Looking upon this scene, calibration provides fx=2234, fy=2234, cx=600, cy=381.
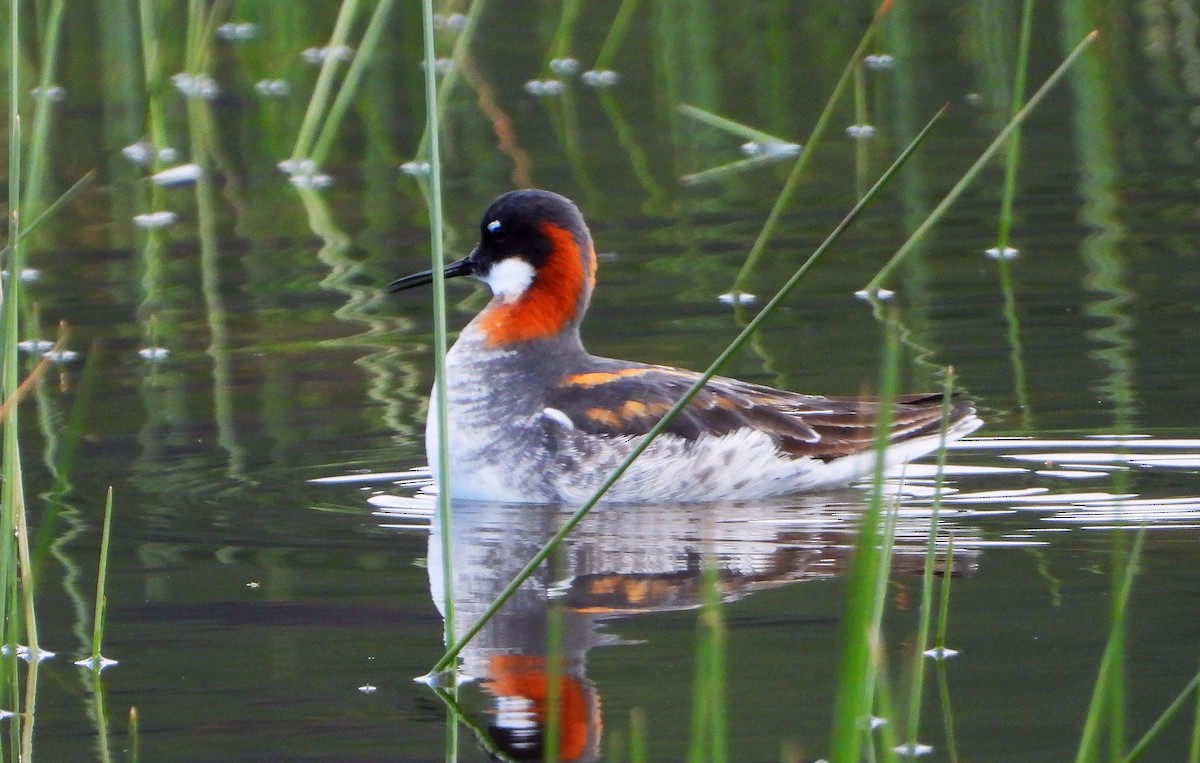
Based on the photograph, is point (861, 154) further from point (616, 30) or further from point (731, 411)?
point (731, 411)

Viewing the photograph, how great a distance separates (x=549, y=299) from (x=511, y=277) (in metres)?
0.17

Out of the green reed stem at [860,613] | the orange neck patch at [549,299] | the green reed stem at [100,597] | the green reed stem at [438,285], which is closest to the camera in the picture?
the green reed stem at [860,613]

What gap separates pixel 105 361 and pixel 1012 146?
393 centimetres

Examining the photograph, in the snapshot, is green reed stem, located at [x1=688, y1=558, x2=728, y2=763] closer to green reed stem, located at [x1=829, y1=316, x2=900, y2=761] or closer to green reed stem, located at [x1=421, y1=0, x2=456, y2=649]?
green reed stem, located at [x1=829, y1=316, x2=900, y2=761]

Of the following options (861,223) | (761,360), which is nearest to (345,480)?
(761,360)

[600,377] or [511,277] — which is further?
[511,277]

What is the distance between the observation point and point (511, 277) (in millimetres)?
8039

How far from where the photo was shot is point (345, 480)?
7.61 m

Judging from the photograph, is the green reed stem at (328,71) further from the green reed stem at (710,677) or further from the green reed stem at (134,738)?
the green reed stem at (710,677)

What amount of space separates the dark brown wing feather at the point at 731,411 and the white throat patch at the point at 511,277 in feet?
1.46

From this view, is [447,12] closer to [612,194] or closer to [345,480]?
[612,194]

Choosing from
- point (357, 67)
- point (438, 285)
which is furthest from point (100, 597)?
point (357, 67)

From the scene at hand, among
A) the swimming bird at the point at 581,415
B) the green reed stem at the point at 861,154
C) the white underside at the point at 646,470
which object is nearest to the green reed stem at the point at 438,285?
the swimming bird at the point at 581,415

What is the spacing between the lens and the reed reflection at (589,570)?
5.06 m
